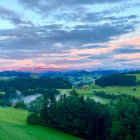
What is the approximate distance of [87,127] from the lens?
103 meters

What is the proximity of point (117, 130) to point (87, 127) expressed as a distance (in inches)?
596

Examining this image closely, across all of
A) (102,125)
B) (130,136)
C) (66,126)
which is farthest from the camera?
(102,125)

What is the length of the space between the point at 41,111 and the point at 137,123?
30.7 meters

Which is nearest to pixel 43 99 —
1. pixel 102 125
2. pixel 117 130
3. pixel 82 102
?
pixel 82 102

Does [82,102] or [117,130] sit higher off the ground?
[82,102]

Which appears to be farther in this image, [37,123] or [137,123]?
[37,123]

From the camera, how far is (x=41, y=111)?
104 meters

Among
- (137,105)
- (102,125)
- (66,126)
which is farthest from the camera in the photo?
(102,125)

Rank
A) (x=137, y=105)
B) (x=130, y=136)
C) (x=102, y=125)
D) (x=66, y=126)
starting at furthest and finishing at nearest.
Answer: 1. (x=102, y=125)
2. (x=66, y=126)
3. (x=137, y=105)
4. (x=130, y=136)

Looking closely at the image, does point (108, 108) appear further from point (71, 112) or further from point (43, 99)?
point (43, 99)

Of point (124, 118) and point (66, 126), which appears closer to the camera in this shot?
point (124, 118)

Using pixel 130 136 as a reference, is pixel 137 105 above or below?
above

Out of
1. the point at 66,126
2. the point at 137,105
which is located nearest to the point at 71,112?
the point at 66,126

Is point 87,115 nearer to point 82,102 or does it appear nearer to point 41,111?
point 82,102
